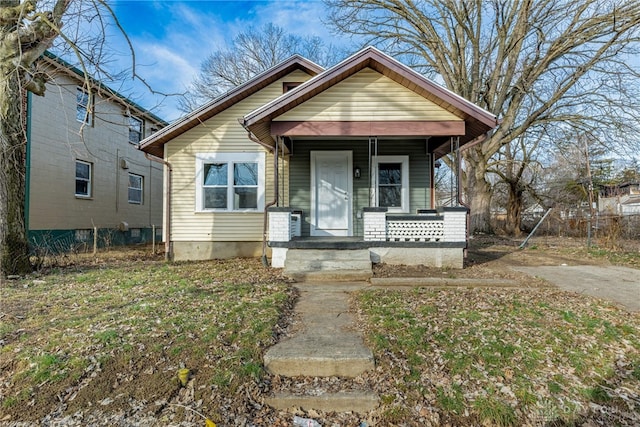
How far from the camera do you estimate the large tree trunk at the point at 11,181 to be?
20.2 feet

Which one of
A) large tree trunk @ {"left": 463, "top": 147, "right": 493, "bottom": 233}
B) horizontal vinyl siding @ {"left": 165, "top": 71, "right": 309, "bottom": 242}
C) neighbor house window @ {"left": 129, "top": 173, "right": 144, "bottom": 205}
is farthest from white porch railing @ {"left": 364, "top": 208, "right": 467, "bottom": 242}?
neighbor house window @ {"left": 129, "top": 173, "right": 144, "bottom": 205}

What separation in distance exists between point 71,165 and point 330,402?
13.2 metres

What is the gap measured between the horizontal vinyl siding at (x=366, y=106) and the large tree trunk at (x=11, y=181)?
5.22 m

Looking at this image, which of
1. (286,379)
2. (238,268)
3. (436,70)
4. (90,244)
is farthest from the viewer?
(436,70)

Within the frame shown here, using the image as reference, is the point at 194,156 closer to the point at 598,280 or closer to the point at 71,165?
the point at 71,165

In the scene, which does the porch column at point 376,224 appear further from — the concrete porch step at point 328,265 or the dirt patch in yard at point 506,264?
the dirt patch in yard at point 506,264

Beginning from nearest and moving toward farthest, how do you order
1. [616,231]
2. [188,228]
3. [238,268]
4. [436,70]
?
[238,268] → [188,228] → [616,231] → [436,70]

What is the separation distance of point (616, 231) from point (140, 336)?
13101 millimetres

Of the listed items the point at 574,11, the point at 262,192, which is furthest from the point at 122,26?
the point at 574,11

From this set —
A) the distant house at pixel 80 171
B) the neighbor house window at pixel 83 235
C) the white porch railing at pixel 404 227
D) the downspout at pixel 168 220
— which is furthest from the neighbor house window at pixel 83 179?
the white porch railing at pixel 404 227

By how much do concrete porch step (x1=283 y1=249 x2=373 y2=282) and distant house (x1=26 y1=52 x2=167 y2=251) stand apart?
5573mm

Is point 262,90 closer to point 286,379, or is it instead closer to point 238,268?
point 238,268

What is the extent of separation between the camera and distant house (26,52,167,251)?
33.4ft

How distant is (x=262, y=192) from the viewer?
923cm
